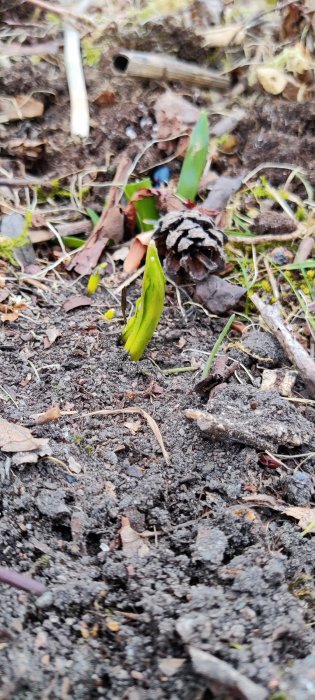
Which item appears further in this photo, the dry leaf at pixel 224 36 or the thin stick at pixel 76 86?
the dry leaf at pixel 224 36

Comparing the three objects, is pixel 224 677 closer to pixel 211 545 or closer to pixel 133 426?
pixel 211 545

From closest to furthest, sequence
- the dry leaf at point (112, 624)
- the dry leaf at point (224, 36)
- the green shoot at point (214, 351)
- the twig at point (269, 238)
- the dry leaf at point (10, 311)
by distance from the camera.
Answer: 1. the dry leaf at point (112, 624)
2. the green shoot at point (214, 351)
3. the dry leaf at point (10, 311)
4. the twig at point (269, 238)
5. the dry leaf at point (224, 36)

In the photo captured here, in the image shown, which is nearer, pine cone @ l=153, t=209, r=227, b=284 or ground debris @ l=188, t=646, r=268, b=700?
ground debris @ l=188, t=646, r=268, b=700

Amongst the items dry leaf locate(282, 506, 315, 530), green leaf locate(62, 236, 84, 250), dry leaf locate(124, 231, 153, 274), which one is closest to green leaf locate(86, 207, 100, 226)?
green leaf locate(62, 236, 84, 250)

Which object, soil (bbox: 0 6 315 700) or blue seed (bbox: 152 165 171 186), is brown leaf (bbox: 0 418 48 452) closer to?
soil (bbox: 0 6 315 700)

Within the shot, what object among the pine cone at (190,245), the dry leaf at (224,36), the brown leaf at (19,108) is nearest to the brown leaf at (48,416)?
the pine cone at (190,245)

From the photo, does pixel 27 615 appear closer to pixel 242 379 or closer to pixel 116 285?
pixel 242 379

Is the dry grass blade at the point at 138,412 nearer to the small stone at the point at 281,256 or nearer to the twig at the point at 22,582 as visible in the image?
the twig at the point at 22,582
